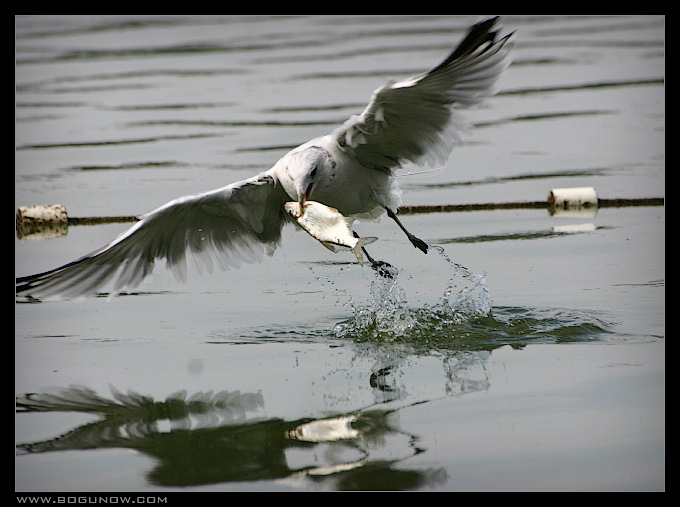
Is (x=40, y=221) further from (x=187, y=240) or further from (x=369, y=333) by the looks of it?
(x=369, y=333)

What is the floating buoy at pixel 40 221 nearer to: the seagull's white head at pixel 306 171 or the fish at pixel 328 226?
the seagull's white head at pixel 306 171

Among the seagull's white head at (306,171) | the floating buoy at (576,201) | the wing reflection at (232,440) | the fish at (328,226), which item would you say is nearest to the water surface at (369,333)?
the wing reflection at (232,440)

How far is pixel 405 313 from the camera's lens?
577 cm

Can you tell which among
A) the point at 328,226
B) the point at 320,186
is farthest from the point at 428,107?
the point at 328,226

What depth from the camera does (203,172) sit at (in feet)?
32.4

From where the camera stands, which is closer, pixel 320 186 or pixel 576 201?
pixel 320 186

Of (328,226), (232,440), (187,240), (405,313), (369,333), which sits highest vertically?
(187,240)

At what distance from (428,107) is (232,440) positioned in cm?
235

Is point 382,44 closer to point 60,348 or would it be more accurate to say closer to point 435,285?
point 435,285

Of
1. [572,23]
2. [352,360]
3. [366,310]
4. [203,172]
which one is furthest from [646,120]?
[572,23]

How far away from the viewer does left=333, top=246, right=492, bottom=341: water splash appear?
557cm

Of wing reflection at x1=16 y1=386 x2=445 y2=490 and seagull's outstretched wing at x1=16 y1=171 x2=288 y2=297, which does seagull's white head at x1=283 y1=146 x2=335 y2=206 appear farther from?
wing reflection at x1=16 y1=386 x2=445 y2=490

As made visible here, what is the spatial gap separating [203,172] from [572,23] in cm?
1471

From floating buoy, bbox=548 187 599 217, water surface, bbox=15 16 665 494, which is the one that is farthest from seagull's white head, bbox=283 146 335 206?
floating buoy, bbox=548 187 599 217
